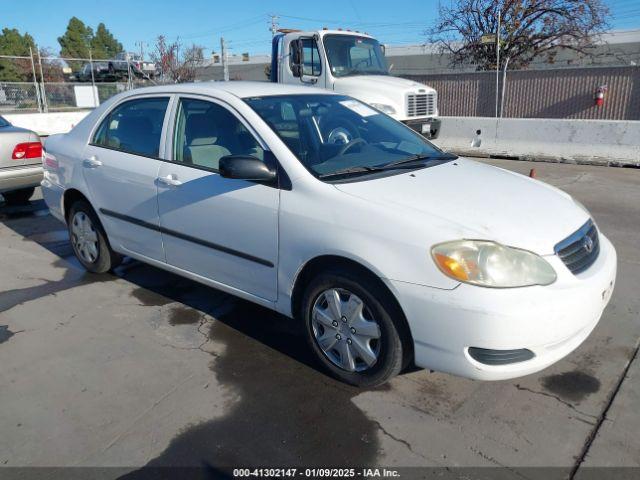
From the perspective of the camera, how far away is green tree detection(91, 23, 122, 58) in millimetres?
67075

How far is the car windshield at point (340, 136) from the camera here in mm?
3373

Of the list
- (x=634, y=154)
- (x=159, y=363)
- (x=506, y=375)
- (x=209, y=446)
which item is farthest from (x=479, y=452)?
(x=634, y=154)

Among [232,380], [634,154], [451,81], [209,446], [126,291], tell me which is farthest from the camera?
[451,81]

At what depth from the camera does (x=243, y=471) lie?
2.51 m

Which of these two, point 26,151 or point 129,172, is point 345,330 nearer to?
point 129,172

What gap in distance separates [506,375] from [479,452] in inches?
15.5

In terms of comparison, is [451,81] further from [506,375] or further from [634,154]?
[506,375]

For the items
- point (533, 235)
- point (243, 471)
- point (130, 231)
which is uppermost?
point (533, 235)

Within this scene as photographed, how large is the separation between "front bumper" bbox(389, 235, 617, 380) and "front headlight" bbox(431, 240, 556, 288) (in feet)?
0.14

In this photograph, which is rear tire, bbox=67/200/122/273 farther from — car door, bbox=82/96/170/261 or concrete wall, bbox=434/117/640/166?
concrete wall, bbox=434/117/640/166

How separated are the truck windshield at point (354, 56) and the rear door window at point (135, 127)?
6206mm

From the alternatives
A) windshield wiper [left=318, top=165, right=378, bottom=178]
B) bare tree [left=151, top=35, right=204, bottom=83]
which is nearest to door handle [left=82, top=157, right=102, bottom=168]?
windshield wiper [left=318, top=165, right=378, bottom=178]

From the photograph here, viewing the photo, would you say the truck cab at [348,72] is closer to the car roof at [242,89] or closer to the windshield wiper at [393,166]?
the car roof at [242,89]

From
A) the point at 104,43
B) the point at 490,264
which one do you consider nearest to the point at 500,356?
the point at 490,264
